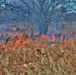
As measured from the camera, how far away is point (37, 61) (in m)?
4.60

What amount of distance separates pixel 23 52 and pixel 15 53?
8.6 inches

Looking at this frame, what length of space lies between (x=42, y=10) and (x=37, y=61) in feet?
24.4

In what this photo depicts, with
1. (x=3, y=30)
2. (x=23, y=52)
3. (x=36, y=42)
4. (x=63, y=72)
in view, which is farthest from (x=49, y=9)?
(x=63, y=72)

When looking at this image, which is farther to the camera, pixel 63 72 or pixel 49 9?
pixel 49 9

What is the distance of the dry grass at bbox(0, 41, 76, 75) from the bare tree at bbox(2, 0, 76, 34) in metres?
6.31

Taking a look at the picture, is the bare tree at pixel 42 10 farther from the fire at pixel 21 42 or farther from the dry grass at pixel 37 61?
the dry grass at pixel 37 61

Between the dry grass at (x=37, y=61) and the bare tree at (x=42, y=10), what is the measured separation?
6306 millimetres

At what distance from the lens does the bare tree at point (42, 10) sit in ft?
38.4

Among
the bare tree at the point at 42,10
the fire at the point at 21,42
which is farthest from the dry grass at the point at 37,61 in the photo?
the bare tree at the point at 42,10

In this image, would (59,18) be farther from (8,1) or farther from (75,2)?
(8,1)

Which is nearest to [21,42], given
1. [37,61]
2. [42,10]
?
[37,61]

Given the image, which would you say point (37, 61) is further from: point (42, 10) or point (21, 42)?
point (42, 10)

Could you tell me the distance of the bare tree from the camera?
11.7 meters

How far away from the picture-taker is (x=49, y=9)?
11.9 metres
